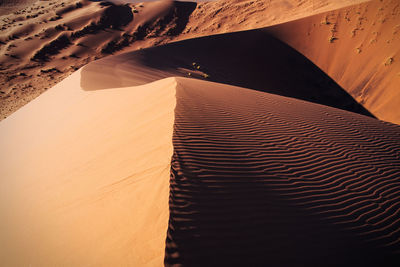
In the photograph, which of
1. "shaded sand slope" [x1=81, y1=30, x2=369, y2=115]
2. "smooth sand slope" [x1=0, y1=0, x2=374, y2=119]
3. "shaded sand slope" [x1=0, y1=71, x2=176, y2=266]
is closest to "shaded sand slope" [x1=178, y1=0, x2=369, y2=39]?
"smooth sand slope" [x1=0, y1=0, x2=374, y2=119]

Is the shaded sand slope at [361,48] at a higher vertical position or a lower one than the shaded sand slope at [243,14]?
lower

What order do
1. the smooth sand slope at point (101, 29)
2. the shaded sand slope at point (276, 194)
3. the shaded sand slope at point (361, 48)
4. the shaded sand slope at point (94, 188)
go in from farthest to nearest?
the smooth sand slope at point (101, 29) < the shaded sand slope at point (361, 48) < the shaded sand slope at point (94, 188) < the shaded sand slope at point (276, 194)

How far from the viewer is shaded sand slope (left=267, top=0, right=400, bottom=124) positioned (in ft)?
36.2

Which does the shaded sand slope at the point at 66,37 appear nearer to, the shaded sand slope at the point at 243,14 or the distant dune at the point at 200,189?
the shaded sand slope at the point at 243,14

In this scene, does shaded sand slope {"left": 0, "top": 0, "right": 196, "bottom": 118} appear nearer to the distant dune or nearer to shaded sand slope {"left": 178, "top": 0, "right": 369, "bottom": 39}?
shaded sand slope {"left": 178, "top": 0, "right": 369, "bottom": 39}

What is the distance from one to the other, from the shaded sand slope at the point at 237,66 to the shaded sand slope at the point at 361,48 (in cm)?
67

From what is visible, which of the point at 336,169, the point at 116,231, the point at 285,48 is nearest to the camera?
the point at 116,231

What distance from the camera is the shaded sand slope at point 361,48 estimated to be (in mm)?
11023

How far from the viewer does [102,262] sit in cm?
225

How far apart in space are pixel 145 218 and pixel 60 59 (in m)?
20.5

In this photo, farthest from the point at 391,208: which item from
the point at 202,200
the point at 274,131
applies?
the point at 202,200

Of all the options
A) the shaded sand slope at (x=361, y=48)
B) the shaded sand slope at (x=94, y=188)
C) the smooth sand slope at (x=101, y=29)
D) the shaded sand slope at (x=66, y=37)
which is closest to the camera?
the shaded sand slope at (x=94, y=188)

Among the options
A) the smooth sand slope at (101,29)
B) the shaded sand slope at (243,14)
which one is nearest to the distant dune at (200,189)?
the smooth sand slope at (101,29)

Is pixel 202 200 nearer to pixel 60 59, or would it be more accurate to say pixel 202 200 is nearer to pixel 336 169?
pixel 336 169
